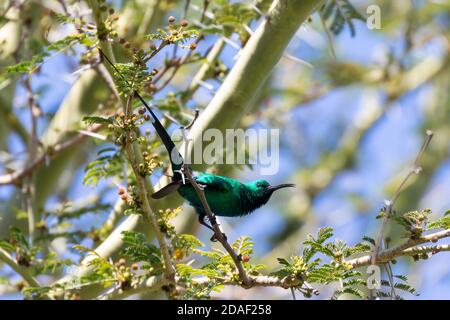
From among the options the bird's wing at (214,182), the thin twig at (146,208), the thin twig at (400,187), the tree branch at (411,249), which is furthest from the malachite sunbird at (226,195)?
the thin twig at (400,187)

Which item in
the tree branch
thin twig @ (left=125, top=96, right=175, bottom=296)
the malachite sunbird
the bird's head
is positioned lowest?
the tree branch

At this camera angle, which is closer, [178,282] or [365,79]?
[178,282]

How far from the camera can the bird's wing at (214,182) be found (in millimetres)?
5695

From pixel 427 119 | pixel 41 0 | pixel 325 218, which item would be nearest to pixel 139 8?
pixel 41 0

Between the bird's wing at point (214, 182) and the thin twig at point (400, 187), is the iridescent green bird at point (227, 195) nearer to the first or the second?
the bird's wing at point (214, 182)

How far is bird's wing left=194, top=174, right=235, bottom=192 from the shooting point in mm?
5695

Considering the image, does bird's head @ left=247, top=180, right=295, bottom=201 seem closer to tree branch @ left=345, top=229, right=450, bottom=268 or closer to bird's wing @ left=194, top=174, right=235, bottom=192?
bird's wing @ left=194, top=174, right=235, bottom=192

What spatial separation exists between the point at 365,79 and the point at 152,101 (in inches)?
225

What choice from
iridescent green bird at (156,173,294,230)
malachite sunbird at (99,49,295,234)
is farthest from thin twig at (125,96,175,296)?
iridescent green bird at (156,173,294,230)

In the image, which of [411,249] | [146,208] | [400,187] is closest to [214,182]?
[146,208]
